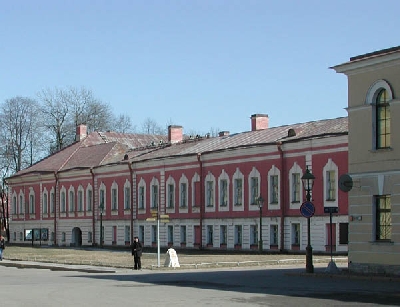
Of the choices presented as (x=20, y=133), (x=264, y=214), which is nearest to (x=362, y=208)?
(x=264, y=214)

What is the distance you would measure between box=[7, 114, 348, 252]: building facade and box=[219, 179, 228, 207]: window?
68 millimetres

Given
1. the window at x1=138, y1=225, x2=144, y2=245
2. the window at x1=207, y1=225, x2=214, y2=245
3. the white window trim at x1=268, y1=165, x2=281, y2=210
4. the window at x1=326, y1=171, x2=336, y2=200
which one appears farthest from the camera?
the window at x1=138, y1=225, x2=144, y2=245

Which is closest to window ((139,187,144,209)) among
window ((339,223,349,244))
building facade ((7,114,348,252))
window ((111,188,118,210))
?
building facade ((7,114,348,252))

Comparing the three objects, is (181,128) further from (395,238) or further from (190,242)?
(395,238)

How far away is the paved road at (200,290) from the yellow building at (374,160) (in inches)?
60.1

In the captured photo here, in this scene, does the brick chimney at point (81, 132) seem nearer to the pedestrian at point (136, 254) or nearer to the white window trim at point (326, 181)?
the white window trim at point (326, 181)

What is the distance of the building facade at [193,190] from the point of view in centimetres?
5251

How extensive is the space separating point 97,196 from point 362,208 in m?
47.0

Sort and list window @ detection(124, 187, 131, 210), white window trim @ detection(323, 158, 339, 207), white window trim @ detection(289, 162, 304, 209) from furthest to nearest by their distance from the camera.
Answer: window @ detection(124, 187, 131, 210) → white window trim @ detection(289, 162, 304, 209) → white window trim @ detection(323, 158, 339, 207)

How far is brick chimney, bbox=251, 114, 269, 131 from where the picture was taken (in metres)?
65.7

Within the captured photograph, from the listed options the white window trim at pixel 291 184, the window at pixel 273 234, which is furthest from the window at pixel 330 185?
the window at pixel 273 234

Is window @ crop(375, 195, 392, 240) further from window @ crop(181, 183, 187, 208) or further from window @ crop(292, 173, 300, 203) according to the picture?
window @ crop(181, 183, 187, 208)

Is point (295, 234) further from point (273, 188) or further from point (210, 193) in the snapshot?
point (210, 193)

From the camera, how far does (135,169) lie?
69438mm
